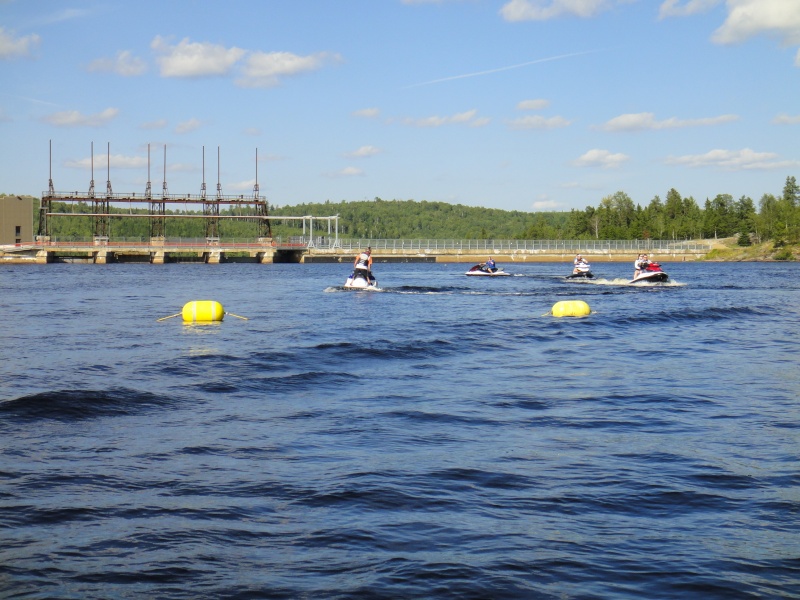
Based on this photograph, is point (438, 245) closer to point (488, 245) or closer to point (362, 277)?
point (488, 245)

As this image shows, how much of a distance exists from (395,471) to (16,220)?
133363mm

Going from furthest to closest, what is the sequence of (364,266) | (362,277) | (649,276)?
1. (649,276)
2. (362,277)
3. (364,266)

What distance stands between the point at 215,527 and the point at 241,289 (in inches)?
2088

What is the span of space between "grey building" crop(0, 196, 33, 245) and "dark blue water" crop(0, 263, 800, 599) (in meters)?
114

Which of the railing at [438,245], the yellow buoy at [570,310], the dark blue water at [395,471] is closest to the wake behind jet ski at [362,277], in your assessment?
the yellow buoy at [570,310]

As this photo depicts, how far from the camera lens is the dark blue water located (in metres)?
8.16

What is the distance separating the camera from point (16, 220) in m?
132

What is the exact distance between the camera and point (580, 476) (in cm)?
1144

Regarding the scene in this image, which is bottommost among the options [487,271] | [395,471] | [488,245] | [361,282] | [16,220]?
[395,471]

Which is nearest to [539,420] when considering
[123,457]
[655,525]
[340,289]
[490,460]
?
[490,460]

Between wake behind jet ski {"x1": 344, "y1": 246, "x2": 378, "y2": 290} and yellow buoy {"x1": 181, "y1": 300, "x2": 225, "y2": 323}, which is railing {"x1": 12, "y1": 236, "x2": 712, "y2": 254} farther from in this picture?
yellow buoy {"x1": 181, "y1": 300, "x2": 225, "y2": 323}

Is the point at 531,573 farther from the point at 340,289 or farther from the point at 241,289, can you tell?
the point at 241,289

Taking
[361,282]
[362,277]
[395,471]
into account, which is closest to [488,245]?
[362,277]

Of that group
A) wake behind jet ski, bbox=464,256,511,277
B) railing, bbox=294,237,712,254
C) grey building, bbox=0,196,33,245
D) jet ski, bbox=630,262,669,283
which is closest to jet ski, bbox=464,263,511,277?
wake behind jet ski, bbox=464,256,511,277
